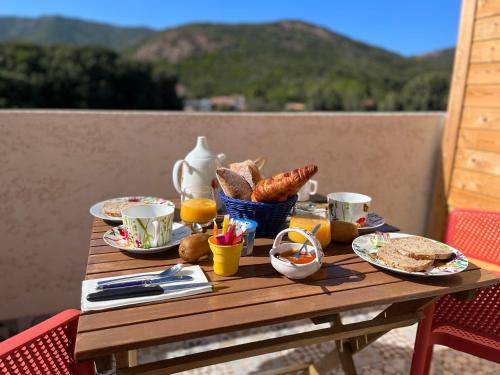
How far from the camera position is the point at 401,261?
1114mm

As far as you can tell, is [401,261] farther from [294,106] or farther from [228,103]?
[228,103]

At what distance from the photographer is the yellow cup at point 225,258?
106 centimetres

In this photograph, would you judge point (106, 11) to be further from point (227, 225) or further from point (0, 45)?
point (227, 225)

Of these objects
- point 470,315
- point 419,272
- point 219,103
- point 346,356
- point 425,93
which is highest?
point 425,93

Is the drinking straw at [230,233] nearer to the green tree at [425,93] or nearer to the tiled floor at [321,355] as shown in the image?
the tiled floor at [321,355]

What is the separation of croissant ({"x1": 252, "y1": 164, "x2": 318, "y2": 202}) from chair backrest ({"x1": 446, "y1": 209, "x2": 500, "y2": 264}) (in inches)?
35.1

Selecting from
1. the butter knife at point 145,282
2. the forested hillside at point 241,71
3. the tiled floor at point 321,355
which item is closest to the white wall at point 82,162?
the tiled floor at point 321,355

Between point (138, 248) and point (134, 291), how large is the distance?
25 centimetres

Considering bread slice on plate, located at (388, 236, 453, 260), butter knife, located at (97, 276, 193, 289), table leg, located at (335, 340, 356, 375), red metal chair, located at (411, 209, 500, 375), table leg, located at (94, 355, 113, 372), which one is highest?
bread slice on plate, located at (388, 236, 453, 260)

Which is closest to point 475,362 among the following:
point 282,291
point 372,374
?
point 372,374

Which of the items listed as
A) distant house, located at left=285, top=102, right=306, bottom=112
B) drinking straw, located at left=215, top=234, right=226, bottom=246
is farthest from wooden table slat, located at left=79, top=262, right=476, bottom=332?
distant house, located at left=285, top=102, right=306, bottom=112

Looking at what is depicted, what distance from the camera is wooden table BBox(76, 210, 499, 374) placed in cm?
83

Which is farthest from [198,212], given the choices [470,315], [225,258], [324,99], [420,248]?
[324,99]

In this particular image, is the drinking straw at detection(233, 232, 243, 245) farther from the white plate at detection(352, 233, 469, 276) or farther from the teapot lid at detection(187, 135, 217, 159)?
the teapot lid at detection(187, 135, 217, 159)
